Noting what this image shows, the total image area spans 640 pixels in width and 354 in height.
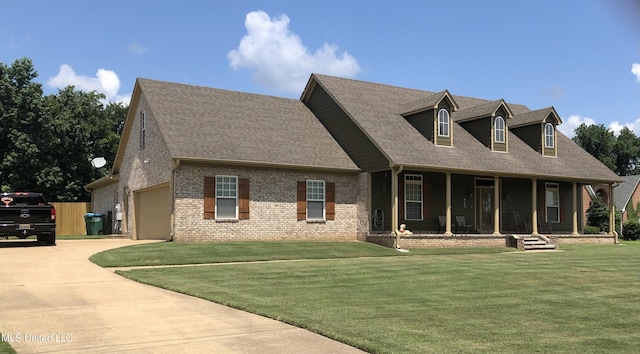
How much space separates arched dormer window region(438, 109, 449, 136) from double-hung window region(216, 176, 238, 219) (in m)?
9.24

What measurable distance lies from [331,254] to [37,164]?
26591 mm

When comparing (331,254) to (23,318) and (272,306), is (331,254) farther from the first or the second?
(23,318)

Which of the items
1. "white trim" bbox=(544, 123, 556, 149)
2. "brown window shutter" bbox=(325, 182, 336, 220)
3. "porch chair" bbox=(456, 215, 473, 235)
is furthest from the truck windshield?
"white trim" bbox=(544, 123, 556, 149)

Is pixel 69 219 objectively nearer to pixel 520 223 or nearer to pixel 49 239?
pixel 49 239

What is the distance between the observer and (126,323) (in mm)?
7645

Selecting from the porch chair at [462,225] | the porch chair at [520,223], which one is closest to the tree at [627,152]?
the porch chair at [520,223]

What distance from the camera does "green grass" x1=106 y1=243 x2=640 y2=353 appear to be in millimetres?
6957

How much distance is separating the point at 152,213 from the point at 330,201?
740 cm

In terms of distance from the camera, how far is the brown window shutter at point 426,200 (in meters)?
25.3

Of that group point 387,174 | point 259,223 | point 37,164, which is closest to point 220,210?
point 259,223

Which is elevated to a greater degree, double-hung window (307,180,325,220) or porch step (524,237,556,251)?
double-hung window (307,180,325,220)

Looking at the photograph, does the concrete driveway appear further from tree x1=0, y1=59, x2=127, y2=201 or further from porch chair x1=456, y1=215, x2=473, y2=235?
tree x1=0, y1=59, x2=127, y2=201

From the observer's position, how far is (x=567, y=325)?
309 inches

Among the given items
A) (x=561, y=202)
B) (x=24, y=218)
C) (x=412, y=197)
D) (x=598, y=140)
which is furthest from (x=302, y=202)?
(x=598, y=140)
